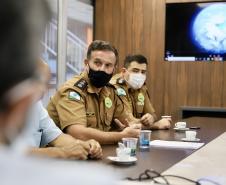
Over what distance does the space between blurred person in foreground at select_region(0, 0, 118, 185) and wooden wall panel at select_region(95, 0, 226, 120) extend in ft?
17.1

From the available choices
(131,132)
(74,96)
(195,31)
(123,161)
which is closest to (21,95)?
(123,161)

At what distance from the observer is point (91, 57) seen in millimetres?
2916

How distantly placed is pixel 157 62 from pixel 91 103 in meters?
2.88

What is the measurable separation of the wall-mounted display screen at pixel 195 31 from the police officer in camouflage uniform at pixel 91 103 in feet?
8.27

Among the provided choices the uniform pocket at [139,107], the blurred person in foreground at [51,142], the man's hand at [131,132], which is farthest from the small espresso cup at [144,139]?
the uniform pocket at [139,107]

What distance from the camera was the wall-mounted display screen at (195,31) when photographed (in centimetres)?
533

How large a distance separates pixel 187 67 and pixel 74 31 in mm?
1592

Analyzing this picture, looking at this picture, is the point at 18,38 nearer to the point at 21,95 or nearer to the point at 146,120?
the point at 21,95

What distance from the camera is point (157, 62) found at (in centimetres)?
562

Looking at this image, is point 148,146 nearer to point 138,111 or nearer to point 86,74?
point 86,74

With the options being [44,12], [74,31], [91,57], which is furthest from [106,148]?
[74,31]

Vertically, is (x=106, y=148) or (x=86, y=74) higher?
(x=86, y=74)

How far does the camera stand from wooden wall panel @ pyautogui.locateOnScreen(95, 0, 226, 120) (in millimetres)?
5453

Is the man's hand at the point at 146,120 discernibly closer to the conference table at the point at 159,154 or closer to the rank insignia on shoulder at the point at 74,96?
the conference table at the point at 159,154
